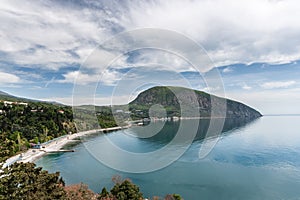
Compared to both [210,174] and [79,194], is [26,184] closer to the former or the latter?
[79,194]

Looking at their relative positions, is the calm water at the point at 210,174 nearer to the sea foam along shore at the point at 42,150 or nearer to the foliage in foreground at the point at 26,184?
the sea foam along shore at the point at 42,150

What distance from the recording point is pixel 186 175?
1844cm

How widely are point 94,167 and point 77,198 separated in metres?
13.5

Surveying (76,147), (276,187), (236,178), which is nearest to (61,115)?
(76,147)

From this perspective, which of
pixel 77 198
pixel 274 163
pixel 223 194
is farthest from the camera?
pixel 274 163

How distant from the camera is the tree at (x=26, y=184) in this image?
5520 millimetres

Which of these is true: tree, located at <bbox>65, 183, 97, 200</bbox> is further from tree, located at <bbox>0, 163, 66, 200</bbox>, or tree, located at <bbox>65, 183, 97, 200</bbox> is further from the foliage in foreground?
tree, located at <bbox>0, 163, 66, 200</bbox>

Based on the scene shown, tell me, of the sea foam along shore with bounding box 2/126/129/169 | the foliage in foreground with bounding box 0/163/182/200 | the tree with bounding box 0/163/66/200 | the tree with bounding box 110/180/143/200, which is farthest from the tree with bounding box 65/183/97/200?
the sea foam along shore with bounding box 2/126/129/169

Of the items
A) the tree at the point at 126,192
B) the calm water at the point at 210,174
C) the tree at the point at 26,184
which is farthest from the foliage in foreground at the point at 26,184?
the calm water at the point at 210,174

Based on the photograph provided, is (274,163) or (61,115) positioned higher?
(61,115)

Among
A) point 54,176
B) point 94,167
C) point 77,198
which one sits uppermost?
point 54,176

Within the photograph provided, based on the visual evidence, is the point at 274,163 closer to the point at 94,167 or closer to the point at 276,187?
the point at 276,187

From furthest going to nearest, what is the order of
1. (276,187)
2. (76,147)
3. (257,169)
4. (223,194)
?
(76,147)
(257,169)
(276,187)
(223,194)

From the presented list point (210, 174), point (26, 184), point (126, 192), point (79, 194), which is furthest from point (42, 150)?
point (26, 184)
